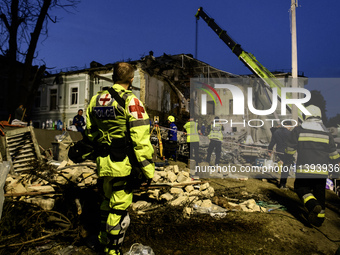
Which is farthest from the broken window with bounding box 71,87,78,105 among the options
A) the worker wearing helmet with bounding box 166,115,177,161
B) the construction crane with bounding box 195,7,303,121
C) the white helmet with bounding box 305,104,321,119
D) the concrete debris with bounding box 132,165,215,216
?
the white helmet with bounding box 305,104,321,119

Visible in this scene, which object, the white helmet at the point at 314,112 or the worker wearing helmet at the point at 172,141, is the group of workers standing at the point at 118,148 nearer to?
the white helmet at the point at 314,112

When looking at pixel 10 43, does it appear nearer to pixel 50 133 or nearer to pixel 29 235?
pixel 50 133

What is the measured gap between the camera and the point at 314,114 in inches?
174

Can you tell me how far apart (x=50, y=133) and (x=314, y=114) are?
28.5 ft

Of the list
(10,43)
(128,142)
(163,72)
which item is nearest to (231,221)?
(128,142)

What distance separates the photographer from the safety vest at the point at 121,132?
234 centimetres

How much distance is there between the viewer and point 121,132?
2.45 meters

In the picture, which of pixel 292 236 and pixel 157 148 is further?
pixel 157 148

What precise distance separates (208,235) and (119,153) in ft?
6.19

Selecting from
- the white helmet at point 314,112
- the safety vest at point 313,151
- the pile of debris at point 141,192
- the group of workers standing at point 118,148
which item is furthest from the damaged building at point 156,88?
the group of workers standing at point 118,148

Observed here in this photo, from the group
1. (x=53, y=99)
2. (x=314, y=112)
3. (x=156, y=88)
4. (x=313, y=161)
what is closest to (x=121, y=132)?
(x=313, y=161)

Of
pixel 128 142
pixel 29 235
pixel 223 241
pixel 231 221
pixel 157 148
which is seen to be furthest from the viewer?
pixel 157 148

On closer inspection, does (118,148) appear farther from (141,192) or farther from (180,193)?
(180,193)

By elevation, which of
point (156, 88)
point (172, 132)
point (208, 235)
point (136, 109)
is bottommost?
point (208, 235)
